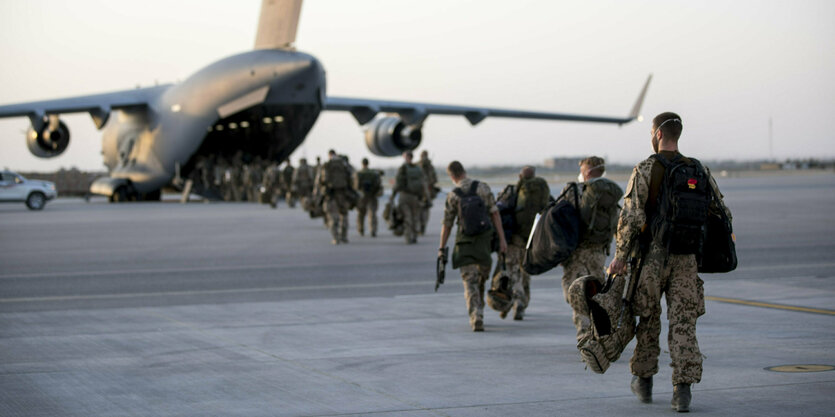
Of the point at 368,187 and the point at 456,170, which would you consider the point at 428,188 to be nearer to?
the point at 368,187

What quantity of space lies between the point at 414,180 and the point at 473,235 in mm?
9386

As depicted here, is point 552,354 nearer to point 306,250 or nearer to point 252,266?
point 252,266

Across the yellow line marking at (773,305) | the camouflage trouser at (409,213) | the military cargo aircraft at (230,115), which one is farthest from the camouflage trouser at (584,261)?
the military cargo aircraft at (230,115)

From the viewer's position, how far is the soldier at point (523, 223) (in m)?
9.54

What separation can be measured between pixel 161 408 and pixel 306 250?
1157cm

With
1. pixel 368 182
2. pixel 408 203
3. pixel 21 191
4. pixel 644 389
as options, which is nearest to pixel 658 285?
pixel 644 389

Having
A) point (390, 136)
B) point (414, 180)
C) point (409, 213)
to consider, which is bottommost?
point (409, 213)

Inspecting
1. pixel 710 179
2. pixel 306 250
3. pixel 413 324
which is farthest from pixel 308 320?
pixel 306 250

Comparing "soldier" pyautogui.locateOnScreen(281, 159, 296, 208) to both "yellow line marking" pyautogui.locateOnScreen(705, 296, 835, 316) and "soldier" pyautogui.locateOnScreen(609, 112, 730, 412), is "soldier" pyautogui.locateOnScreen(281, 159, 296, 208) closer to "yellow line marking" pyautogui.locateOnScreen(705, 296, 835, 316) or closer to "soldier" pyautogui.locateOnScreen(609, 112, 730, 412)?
"yellow line marking" pyautogui.locateOnScreen(705, 296, 835, 316)

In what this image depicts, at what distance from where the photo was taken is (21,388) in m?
6.63

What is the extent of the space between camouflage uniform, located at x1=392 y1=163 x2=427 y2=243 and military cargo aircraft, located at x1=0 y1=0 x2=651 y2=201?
1527 centimetres

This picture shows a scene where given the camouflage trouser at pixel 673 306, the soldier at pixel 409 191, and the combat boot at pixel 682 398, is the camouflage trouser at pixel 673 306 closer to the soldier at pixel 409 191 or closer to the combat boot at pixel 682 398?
the combat boot at pixel 682 398

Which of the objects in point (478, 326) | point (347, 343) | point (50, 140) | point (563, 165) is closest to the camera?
point (347, 343)

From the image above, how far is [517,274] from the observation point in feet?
31.4
